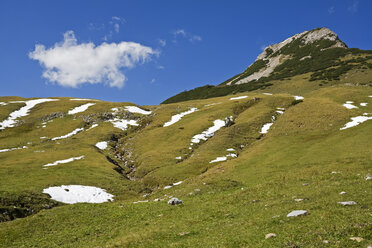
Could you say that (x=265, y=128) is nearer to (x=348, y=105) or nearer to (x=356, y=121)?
(x=356, y=121)

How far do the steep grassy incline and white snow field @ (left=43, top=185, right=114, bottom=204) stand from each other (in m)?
2.00

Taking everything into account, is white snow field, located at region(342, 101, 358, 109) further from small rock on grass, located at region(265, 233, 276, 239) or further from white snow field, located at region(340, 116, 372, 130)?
small rock on grass, located at region(265, 233, 276, 239)

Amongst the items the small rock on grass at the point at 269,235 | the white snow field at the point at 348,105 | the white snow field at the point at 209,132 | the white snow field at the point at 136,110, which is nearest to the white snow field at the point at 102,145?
the white snow field at the point at 209,132

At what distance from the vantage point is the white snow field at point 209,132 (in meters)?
78.9

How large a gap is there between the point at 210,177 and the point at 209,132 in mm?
38657

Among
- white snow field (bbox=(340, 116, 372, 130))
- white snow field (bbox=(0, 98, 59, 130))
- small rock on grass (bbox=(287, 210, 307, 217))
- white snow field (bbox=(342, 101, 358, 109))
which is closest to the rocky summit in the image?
small rock on grass (bbox=(287, 210, 307, 217))

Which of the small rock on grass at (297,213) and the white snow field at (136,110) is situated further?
the white snow field at (136,110)

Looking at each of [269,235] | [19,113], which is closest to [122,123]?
[19,113]

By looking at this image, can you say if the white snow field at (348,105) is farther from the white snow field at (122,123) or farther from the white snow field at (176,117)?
the white snow field at (122,123)

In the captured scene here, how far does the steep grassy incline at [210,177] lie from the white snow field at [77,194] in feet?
6.57

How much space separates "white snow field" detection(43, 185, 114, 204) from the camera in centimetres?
4356

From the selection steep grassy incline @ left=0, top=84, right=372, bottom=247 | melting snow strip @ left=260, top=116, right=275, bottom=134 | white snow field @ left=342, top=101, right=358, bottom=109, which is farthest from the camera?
white snow field @ left=342, top=101, right=358, bottom=109

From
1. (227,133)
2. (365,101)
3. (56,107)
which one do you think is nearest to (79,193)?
(227,133)

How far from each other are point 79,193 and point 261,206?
115ft
